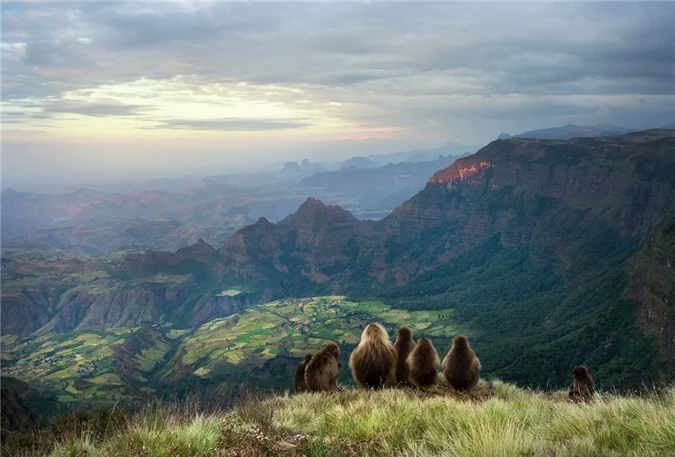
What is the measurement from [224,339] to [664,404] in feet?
526

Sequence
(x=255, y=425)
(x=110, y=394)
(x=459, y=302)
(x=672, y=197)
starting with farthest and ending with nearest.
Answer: (x=459, y=302) → (x=672, y=197) → (x=110, y=394) → (x=255, y=425)

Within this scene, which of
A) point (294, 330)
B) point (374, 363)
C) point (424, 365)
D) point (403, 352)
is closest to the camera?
point (374, 363)

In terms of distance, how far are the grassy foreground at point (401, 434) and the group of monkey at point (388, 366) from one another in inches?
157

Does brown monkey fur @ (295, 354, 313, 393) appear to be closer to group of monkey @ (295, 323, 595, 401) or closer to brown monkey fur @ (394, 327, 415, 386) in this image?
group of monkey @ (295, 323, 595, 401)

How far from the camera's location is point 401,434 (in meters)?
5.79

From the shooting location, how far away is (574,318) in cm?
11162

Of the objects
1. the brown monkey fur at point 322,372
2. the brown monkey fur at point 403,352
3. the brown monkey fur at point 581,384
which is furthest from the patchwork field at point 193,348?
the brown monkey fur at point 322,372

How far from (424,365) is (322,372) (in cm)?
276

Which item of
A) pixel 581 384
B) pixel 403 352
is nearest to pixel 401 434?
pixel 403 352

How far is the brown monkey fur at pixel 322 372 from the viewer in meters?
12.1

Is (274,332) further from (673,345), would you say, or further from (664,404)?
(664,404)

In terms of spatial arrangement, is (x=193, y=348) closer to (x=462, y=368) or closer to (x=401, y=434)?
(x=462, y=368)

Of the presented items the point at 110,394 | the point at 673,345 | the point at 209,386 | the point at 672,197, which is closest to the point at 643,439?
the point at 673,345

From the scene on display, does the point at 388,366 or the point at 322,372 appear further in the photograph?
the point at 322,372
